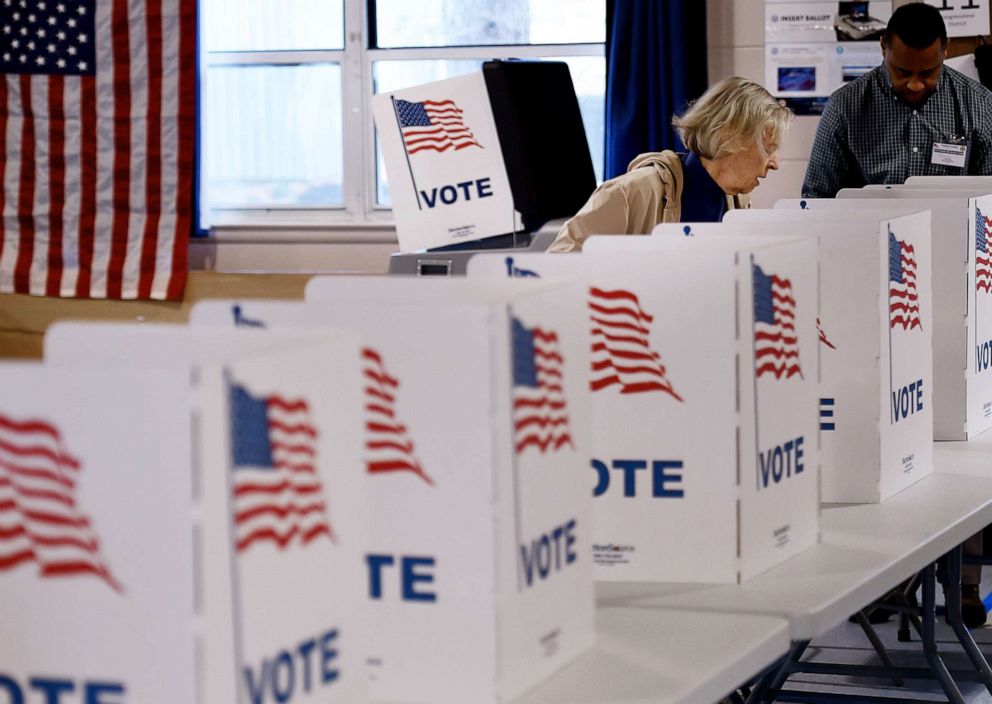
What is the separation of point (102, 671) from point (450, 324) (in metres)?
0.34

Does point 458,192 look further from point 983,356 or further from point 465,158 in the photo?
point 983,356

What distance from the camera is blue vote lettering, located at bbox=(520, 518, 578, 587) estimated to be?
1093mm

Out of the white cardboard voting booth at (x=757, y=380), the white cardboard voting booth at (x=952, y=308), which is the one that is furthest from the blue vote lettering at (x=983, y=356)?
the white cardboard voting booth at (x=757, y=380)

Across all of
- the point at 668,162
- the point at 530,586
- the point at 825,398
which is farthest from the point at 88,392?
the point at 668,162

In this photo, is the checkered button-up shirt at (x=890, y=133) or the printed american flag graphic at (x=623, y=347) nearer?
the printed american flag graphic at (x=623, y=347)

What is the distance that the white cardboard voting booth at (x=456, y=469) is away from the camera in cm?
104

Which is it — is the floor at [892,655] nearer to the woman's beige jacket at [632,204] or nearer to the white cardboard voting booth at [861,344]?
the woman's beige jacket at [632,204]

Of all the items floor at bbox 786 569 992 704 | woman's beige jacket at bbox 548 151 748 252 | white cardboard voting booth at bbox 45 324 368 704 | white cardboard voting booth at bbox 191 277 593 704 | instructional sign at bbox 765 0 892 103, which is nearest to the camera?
white cardboard voting booth at bbox 45 324 368 704

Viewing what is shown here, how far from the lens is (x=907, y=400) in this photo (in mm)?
1779

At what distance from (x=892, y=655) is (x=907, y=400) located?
190cm

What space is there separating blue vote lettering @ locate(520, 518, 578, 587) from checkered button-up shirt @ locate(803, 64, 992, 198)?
278 centimetres

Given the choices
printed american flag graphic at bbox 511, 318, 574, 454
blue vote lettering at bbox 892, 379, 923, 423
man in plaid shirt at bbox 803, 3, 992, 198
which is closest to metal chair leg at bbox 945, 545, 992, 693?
blue vote lettering at bbox 892, 379, 923, 423

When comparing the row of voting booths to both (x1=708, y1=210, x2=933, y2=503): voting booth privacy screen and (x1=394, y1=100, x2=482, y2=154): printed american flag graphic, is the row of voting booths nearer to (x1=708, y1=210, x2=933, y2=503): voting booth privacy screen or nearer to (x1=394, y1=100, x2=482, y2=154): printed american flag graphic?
(x1=708, y1=210, x2=933, y2=503): voting booth privacy screen

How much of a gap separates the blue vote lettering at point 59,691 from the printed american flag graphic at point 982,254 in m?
1.54
